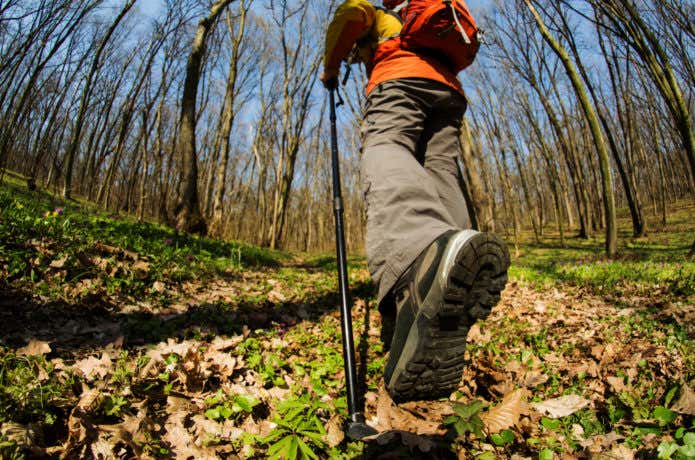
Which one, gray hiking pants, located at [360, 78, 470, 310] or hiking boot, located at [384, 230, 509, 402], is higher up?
gray hiking pants, located at [360, 78, 470, 310]

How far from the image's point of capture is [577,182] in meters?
14.2

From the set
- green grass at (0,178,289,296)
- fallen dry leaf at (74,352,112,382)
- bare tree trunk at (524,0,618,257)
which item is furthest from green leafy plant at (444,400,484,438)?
bare tree trunk at (524,0,618,257)

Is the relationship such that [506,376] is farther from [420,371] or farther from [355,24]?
[355,24]

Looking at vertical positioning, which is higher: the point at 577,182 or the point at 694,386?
the point at 577,182

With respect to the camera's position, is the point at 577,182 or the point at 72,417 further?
the point at 577,182

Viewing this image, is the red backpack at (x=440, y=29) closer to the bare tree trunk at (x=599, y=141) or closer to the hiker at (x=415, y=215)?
the hiker at (x=415, y=215)

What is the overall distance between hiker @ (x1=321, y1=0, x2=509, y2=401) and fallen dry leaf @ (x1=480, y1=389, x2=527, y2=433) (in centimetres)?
22

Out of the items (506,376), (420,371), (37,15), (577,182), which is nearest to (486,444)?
(420,371)

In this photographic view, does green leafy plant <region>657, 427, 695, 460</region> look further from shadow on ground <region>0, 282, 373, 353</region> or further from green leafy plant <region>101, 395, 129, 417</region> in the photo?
shadow on ground <region>0, 282, 373, 353</region>

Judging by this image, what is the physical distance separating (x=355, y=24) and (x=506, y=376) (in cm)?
197

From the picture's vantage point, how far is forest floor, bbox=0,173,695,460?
1158 millimetres

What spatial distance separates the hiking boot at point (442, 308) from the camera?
3.63ft

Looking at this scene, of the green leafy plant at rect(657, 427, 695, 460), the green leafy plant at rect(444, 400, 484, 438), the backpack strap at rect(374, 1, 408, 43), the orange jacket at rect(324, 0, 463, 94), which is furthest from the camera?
the backpack strap at rect(374, 1, 408, 43)

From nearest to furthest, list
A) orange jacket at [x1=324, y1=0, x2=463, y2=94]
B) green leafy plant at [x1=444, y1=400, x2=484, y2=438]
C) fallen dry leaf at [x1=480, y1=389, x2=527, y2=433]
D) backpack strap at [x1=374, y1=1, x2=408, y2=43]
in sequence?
green leafy plant at [x1=444, y1=400, x2=484, y2=438] → fallen dry leaf at [x1=480, y1=389, x2=527, y2=433] → orange jacket at [x1=324, y1=0, x2=463, y2=94] → backpack strap at [x1=374, y1=1, x2=408, y2=43]
